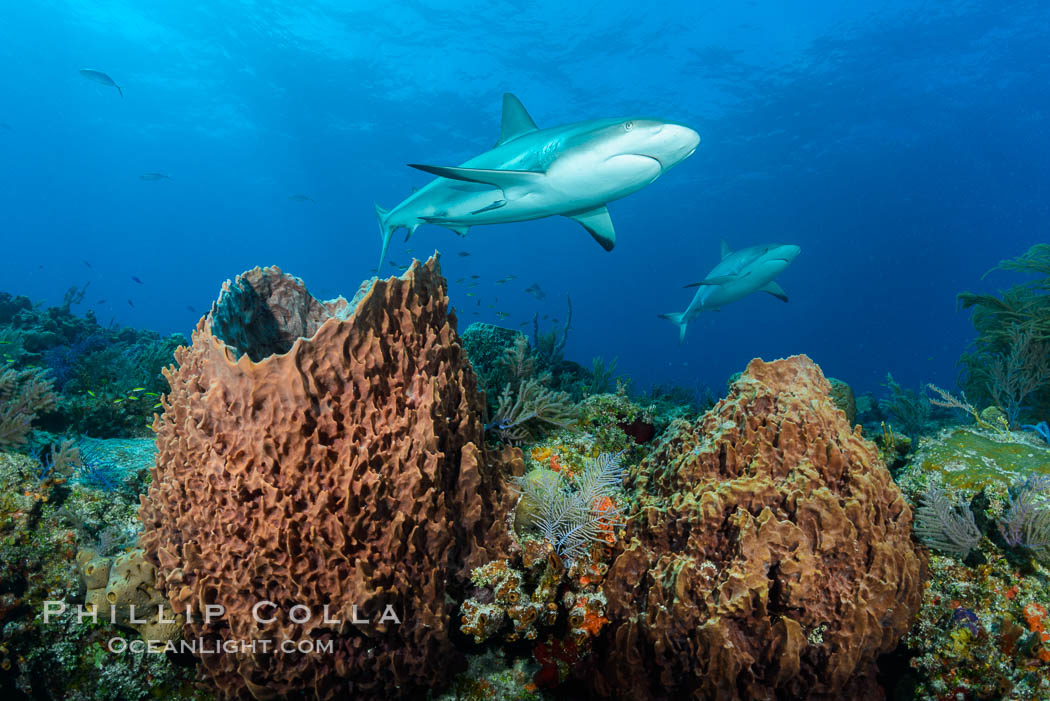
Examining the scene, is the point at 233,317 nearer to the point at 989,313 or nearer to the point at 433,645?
the point at 433,645

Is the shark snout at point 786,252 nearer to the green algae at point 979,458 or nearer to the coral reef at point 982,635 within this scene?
the green algae at point 979,458

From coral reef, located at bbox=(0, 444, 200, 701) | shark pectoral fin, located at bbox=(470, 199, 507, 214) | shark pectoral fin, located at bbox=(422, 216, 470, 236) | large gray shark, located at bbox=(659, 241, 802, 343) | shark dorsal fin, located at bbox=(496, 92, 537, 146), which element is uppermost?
shark dorsal fin, located at bbox=(496, 92, 537, 146)

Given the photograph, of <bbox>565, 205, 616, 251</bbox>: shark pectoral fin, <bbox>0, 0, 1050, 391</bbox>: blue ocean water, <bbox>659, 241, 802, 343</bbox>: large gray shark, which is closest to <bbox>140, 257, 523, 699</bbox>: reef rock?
<bbox>565, 205, 616, 251</bbox>: shark pectoral fin

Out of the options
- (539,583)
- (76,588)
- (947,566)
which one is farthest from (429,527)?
(947,566)

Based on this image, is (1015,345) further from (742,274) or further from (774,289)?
(774,289)

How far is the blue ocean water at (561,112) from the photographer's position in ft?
112

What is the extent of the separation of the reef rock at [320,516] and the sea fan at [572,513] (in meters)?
0.55

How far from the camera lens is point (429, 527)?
2.47 m

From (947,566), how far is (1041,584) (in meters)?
0.44

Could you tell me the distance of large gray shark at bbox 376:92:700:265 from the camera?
3.79 meters

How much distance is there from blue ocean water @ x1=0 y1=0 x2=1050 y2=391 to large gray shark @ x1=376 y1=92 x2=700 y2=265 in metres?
3.74

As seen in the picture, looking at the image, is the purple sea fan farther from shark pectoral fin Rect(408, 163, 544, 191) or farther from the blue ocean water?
the blue ocean water

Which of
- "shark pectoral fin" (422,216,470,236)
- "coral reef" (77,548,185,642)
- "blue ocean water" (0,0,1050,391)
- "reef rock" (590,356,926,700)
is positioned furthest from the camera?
"blue ocean water" (0,0,1050,391)

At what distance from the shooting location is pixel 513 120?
628 centimetres
